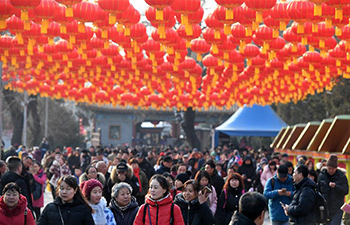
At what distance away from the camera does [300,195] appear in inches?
→ 368

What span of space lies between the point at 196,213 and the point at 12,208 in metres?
2.23

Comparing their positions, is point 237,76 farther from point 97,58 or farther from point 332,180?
point 332,180

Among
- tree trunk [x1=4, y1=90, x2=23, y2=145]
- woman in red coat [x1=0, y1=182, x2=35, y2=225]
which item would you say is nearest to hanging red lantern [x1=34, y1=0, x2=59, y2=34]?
woman in red coat [x1=0, y1=182, x2=35, y2=225]

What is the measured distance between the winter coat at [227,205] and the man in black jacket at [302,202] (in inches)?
47.2

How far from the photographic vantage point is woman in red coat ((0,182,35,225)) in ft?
23.9

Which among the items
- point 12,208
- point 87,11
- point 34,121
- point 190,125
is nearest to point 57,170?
point 87,11

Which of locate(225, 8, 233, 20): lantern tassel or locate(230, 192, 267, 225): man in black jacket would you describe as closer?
locate(230, 192, 267, 225): man in black jacket

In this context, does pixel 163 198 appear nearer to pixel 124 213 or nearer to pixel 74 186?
pixel 124 213

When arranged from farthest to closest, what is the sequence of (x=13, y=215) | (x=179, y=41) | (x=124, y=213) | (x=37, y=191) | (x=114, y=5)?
(x=179, y=41)
(x=37, y=191)
(x=114, y=5)
(x=124, y=213)
(x=13, y=215)

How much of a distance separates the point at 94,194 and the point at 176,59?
1011 cm

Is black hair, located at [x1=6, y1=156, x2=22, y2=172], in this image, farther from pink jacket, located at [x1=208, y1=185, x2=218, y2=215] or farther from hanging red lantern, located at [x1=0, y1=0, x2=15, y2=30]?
hanging red lantern, located at [x1=0, y1=0, x2=15, y2=30]

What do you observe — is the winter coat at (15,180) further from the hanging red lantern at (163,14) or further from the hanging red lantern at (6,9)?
the hanging red lantern at (163,14)

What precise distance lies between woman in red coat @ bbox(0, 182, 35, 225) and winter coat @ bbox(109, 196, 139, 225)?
1118 millimetres

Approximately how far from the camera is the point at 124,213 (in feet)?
26.5
